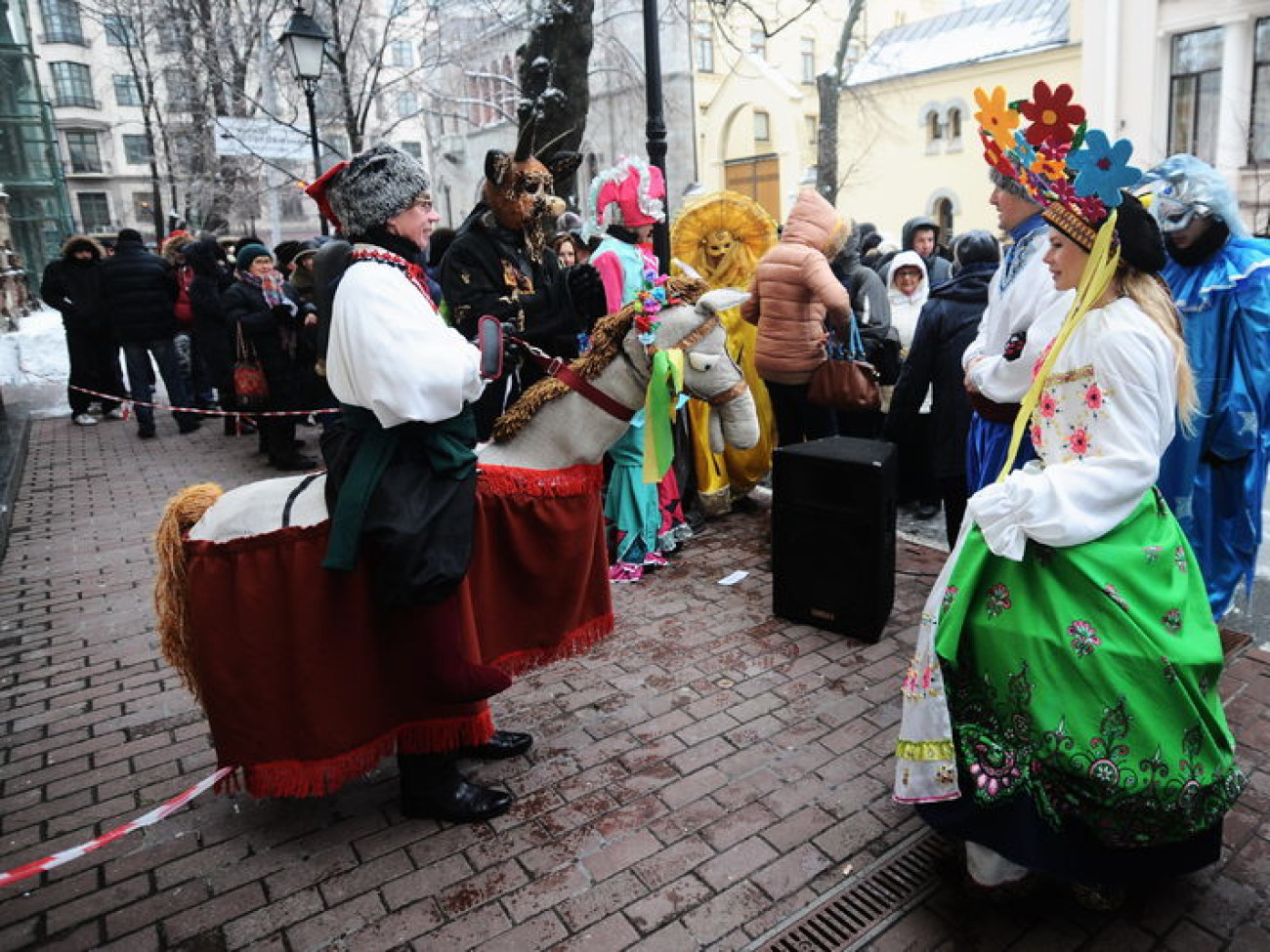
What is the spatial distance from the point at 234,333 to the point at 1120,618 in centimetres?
859

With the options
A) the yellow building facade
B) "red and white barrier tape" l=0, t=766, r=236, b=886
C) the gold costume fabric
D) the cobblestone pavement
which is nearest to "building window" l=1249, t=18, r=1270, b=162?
the yellow building facade

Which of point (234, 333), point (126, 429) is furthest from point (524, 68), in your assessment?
point (126, 429)

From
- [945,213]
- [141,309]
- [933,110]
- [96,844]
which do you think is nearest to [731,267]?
[96,844]

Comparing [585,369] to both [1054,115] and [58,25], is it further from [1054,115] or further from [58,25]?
[58,25]

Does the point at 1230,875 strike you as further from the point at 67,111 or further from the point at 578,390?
the point at 67,111

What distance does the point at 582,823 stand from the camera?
125 inches

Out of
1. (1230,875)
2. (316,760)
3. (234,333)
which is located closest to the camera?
(1230,875)

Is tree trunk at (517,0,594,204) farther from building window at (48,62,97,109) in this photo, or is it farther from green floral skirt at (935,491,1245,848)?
building window at (48,62,97,109)

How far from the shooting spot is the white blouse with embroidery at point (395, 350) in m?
2.55

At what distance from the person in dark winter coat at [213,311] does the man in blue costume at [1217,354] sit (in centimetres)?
844

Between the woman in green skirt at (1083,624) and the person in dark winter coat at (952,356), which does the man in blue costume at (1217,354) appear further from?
the woman in green skirt at (1083,624)

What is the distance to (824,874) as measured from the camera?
2.88m

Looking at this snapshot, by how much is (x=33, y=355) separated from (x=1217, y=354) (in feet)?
60.4

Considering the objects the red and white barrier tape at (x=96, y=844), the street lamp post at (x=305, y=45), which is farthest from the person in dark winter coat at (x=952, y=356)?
the street lamp post at (x=305, y=45)
